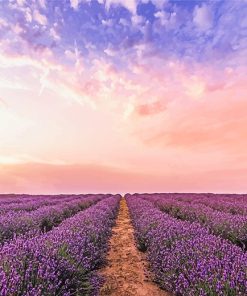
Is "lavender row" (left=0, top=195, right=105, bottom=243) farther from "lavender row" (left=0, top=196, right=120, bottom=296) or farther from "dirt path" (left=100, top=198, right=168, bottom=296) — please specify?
"dirt path" (left=100, top=198, right=168, bottom=296)

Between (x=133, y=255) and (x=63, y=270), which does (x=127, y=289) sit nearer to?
(x=63, y=270)

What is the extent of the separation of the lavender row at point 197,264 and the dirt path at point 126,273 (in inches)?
8.8

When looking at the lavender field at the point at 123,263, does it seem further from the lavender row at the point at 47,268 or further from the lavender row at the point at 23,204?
the lavender row at the point at 23,204

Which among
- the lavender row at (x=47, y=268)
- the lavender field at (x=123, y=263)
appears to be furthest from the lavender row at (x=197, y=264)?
the lavender row at (x=47, y=268)

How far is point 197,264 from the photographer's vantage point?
357 cm

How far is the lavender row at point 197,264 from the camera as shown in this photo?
2994mm

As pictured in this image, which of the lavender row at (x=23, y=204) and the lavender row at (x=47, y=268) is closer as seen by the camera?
the lavender row at (x=47, y=268)

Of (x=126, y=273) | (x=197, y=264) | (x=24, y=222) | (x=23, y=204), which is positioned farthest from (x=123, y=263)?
(x=23, y=204)

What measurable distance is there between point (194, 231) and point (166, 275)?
1.24 m

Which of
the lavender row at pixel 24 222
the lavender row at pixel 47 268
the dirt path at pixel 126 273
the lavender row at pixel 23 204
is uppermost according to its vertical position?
the lavender row at pixel 23 204

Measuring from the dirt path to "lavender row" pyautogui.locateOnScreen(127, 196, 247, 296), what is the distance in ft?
0.73

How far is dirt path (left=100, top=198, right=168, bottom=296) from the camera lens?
169 inches

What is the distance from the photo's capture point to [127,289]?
4383 millimetres

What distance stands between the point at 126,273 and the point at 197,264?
1.91 m
